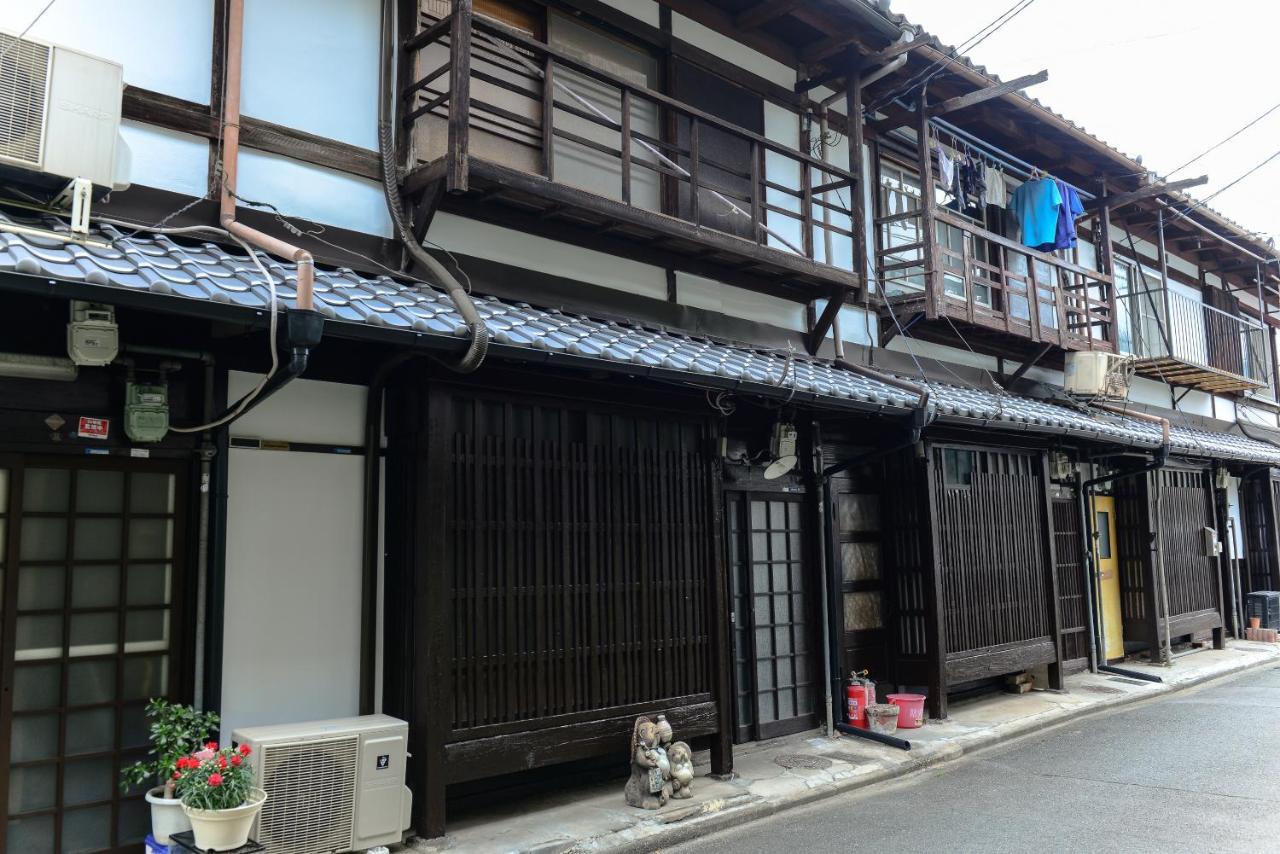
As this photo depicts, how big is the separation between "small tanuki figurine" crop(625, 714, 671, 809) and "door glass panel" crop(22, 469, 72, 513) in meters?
4.70

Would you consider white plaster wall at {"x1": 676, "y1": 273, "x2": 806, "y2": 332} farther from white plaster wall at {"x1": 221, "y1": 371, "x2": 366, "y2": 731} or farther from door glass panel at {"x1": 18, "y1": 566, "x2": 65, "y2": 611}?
door glass panel at {"x1": 18, "y1": 566, "x2": 65, "y2": 611}

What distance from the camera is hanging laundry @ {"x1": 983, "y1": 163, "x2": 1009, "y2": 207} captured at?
1426cm

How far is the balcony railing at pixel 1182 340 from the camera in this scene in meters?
18.4

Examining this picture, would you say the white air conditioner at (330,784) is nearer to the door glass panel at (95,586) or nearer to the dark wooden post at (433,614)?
the dark wooden post at (433,614)

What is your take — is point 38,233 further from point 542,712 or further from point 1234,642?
point 1234,642

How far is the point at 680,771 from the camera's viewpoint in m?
8.09

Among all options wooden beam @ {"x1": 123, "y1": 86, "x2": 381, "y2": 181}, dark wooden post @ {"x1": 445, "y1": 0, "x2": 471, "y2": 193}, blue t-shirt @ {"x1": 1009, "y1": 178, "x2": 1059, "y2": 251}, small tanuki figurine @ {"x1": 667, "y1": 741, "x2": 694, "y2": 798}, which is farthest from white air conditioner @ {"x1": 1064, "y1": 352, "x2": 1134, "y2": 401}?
wooden beam @ {"x1": 123, "y1": 86, "x2": 381, "y2": 181}

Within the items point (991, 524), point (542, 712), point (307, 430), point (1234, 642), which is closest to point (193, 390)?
point (307, 430)

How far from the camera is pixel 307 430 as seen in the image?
730 centimetres

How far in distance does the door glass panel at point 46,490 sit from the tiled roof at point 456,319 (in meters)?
1.57

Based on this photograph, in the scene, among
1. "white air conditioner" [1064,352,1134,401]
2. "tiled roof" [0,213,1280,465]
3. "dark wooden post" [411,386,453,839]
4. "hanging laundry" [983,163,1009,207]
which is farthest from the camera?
"white air conditioner" [1064,352,1134,401]

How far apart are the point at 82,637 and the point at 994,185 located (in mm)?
13275

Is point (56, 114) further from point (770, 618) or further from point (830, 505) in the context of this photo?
point (830, 505)

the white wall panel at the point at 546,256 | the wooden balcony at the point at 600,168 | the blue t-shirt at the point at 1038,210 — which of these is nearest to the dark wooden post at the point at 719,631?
the white wall panel at the point at 546,256
